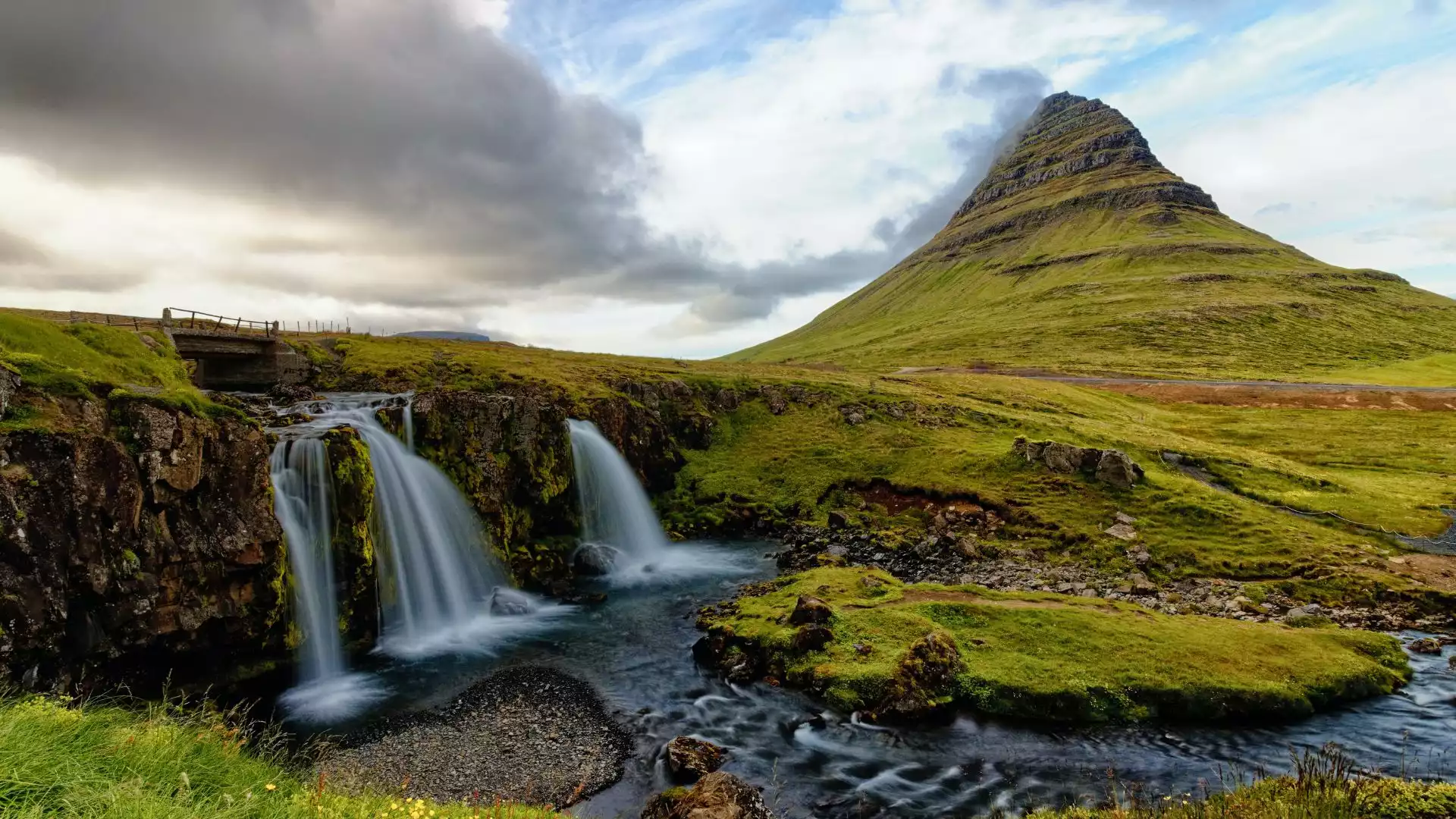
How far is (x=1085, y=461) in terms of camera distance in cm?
4409

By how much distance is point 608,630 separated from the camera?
29469mm

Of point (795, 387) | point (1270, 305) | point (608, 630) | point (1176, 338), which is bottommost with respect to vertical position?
point (608, 630)

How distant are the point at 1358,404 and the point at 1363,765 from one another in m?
97.9

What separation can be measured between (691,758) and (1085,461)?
124ft

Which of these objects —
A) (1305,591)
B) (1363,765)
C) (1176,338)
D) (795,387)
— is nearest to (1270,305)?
(1176,338)

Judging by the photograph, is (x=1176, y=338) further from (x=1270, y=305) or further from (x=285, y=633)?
(x=285, y=633)

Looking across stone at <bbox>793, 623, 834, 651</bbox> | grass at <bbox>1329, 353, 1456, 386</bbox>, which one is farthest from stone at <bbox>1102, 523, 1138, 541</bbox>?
grass at <bbox>1329, 353, 1456, 386</bbox>

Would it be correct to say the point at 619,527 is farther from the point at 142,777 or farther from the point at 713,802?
the point at 142,777

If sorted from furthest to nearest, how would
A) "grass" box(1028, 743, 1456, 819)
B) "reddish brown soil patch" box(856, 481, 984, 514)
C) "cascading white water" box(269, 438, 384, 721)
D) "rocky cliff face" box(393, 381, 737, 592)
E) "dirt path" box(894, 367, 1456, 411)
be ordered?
"dirt path" box(894, 367, 1456, 411)
"reddish brown soil patch" box(856, 481, 984, 514)
"rocky cliff face" box(393, 381, 737, 592)
"cascading white water" box(269, 438, 384, 721)
"grass" box(1028, 743, 1456, 819)

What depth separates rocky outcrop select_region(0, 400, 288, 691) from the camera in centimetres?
1722

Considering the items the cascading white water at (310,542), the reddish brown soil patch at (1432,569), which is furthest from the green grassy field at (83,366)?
the reddish brown soil patch at (1432,569)

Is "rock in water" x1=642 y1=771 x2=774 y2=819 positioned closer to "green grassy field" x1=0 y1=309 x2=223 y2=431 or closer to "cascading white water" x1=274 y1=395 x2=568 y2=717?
"cascading white water" x1=274 y1=395 x2=568 y2=717

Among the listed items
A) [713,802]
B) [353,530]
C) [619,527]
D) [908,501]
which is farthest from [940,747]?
[619,527]

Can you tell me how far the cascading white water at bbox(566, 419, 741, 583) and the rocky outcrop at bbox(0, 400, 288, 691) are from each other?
62.4 feet
